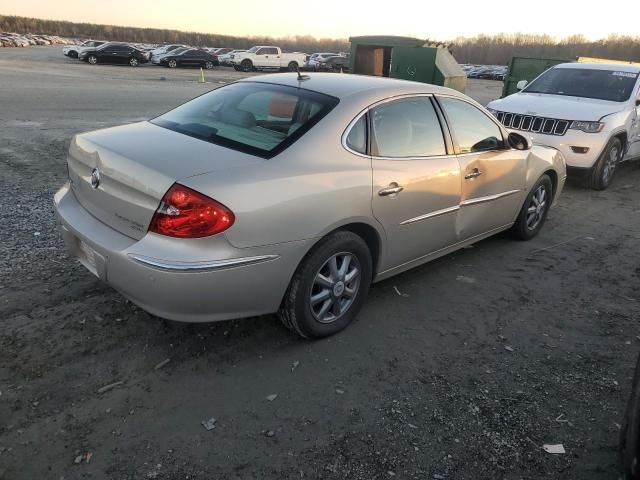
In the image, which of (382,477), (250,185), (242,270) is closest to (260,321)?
(242,270)

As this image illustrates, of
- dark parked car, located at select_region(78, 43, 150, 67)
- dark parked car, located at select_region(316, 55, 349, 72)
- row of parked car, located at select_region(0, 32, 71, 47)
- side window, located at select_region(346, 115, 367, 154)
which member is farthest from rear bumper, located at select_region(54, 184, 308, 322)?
row of parked car, located at select_region(0, 32, 71, 47)

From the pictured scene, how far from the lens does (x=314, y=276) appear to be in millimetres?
3115

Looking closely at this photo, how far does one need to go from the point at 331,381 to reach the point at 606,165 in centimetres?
660

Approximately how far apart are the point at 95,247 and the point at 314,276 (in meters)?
1.28

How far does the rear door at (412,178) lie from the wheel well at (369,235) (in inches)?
3.3

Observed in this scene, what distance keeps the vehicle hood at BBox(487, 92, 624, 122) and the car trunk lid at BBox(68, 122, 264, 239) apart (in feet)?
20.1

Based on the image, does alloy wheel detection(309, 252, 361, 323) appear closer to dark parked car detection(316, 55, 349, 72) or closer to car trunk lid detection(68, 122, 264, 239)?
car trunk lid detection(68, 122, 264, 239)

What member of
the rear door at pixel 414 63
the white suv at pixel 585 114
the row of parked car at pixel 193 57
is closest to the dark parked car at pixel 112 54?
the row of parked car at pixel 193 57

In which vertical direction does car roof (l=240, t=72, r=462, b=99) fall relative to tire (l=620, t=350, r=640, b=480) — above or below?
above

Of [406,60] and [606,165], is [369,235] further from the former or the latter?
[406,60]

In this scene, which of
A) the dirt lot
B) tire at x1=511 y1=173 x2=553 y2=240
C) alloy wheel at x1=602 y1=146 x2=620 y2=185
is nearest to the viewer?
the dirt lot

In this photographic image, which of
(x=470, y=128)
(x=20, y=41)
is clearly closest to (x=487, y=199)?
(x=470, y=128)

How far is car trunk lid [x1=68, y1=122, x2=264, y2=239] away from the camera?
2.74 metres

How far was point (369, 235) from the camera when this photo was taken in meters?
3.50
